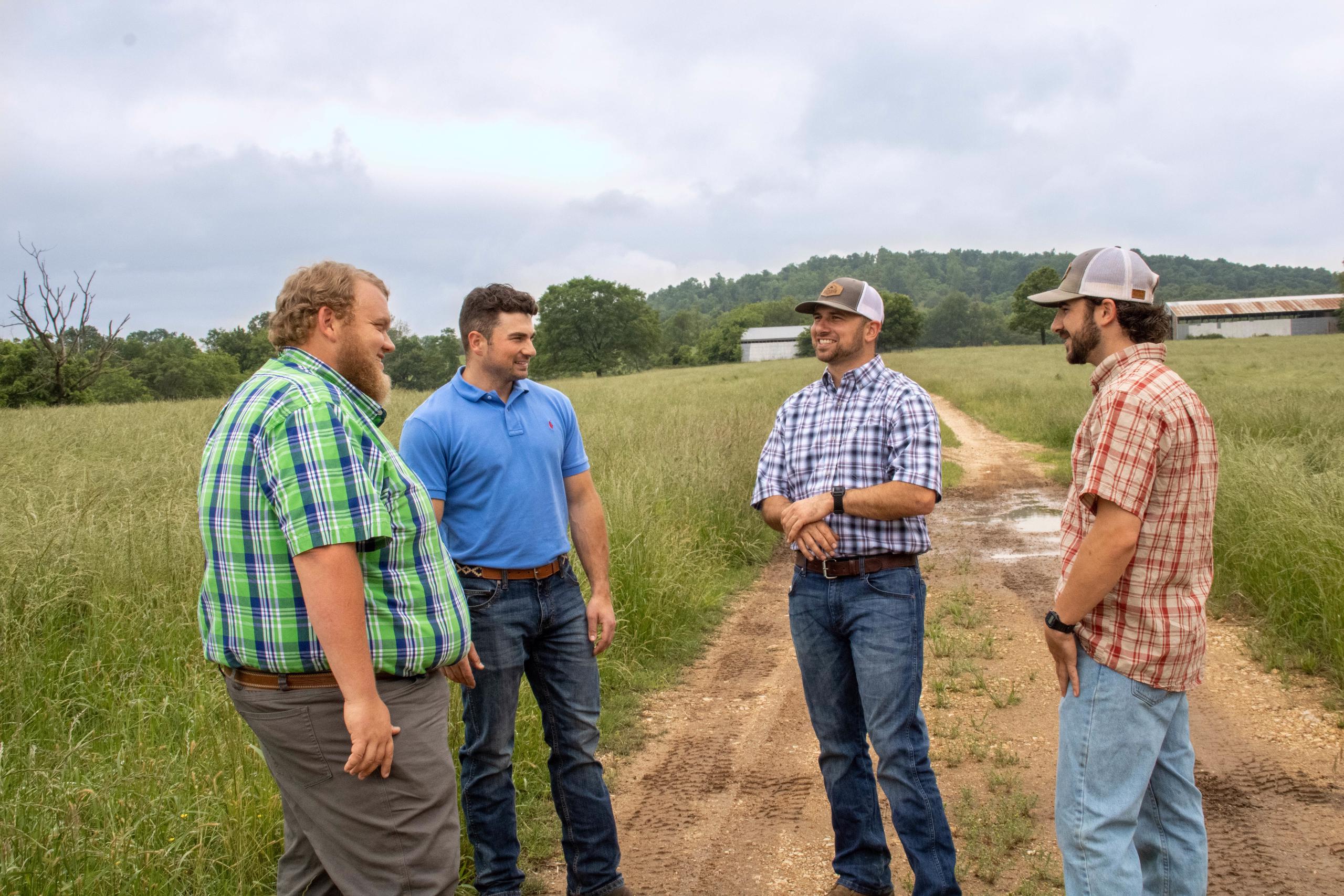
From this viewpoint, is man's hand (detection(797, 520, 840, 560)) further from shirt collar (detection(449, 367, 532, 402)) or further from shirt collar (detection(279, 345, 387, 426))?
shirt collar (detection(279, 345, 387, 426))

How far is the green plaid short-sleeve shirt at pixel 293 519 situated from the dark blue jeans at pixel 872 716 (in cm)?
153

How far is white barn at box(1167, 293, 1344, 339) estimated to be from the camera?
71000 millimetres

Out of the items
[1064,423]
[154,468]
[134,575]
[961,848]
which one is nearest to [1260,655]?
[961,848]

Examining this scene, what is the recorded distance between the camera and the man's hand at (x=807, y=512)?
311 cm

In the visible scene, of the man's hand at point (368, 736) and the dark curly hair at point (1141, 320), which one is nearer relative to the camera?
the man's hand at point (368, 736)

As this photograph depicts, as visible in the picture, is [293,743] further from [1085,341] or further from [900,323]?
[900,323]

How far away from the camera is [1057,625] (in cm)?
242

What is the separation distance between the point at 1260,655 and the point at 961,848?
10.5ft

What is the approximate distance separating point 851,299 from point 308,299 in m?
1.88

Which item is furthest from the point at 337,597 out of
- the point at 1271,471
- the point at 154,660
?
the point at 1271,471

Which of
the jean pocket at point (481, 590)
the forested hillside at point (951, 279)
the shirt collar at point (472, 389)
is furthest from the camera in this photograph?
the forested hillside at point (951, 279)

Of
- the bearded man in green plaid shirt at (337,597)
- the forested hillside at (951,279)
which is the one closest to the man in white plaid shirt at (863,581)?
the bearded man in green plaid shirt at (337,597)

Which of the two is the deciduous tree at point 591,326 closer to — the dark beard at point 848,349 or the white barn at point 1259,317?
the white barn at point 1259,317

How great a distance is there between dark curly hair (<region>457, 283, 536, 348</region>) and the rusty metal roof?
8137 centimetres
